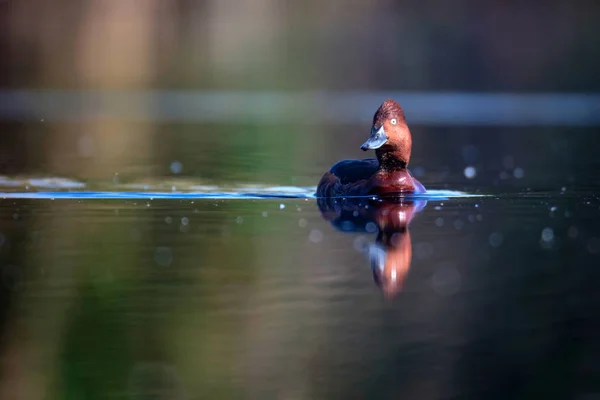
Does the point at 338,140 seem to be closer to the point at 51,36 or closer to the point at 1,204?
the point at 1,204

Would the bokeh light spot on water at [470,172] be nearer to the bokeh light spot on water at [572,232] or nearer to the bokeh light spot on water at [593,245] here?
the bokeh light spot on water at [572,232]

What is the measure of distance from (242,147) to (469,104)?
1670 centimetres

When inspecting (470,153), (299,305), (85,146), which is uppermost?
(85,146)

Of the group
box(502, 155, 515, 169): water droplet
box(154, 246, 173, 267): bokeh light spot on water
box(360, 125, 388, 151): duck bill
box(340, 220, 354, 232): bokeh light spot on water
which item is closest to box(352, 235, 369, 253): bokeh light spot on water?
box(340, 220, 354, 232): bokeh light spot on water

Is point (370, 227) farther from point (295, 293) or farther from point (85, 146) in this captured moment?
point (85, 146)

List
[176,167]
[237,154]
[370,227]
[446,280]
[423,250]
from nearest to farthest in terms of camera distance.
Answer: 1. [446,280]
2. [423,250]
3. [370,227]
4. [176,167]
5. [237,154]

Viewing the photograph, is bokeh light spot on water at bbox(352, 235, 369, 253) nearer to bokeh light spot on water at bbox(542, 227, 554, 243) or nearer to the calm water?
the calm water

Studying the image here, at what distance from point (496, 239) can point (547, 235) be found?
1.56ft

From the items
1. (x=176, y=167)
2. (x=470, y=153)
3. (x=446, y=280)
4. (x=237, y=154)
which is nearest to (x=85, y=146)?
(x=237, y=154)

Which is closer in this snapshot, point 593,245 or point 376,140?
point 593,245

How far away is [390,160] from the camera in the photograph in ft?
41.0

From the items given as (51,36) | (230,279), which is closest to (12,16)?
(51,36)

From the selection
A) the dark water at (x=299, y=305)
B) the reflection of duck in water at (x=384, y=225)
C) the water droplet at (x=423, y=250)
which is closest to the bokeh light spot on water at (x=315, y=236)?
the dark water at (x=299, y=305)

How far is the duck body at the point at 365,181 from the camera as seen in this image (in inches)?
484
